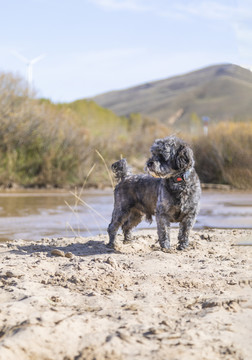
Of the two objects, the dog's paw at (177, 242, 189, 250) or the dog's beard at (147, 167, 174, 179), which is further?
the dog's paw at (177, 242, 189, 250)

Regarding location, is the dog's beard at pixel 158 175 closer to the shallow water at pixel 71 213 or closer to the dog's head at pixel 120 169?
the dog's head at pixel 120 169

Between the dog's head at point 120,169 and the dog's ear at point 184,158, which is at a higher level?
the dog's ear at point 184,158

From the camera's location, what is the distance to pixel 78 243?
812 cm

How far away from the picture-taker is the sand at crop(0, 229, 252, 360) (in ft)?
13.0

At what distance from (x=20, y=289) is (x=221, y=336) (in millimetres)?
1939

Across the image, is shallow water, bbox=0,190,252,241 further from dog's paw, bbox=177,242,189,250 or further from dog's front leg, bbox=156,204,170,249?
dog's paw, bbox=177,242,189,250

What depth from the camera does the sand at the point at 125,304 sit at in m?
3.97

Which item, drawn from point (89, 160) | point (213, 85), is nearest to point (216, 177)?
point (89, 160)

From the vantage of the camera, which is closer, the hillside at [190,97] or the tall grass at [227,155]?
the tall grass at [227,155]

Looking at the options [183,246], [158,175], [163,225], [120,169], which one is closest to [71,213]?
[120,169]

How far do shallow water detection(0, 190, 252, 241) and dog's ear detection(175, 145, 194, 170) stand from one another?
219cm

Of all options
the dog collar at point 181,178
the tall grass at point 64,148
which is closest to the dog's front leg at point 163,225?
the dog collar at point 181,178

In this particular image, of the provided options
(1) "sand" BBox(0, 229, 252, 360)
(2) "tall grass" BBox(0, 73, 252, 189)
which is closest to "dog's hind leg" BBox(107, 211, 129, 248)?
(1) "sand" BBox(0, 229, 252, 360)

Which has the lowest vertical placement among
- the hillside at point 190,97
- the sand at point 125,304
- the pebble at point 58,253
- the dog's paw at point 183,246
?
the sand at point 125,304
